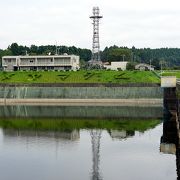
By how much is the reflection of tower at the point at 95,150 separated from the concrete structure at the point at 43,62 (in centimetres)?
6144

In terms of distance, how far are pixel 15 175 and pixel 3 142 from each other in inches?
505

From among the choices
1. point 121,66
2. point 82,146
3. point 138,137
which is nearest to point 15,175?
point 82,146

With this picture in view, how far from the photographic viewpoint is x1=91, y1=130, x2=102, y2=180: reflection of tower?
30053mm

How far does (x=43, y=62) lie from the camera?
110m

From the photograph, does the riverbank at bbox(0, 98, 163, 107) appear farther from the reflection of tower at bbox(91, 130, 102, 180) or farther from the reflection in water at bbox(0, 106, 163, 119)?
the reflection of tower at bbox(91, 130, 102, 180)

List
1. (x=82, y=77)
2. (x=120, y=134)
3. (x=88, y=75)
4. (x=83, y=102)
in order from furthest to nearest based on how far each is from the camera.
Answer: (x=88, y=75) < (x=82, y=77) < (x=83, y=102) < (x=120, y=134)

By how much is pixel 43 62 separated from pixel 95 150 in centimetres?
7357

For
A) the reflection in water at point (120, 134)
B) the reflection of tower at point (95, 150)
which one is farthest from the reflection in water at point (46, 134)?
the reflection in water at point (120, 134)

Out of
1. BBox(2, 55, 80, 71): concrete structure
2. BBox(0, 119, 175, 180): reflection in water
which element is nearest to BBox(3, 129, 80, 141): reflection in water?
BBox(0, 119, 175, 180): reflection in water

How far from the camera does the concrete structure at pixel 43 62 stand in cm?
10894

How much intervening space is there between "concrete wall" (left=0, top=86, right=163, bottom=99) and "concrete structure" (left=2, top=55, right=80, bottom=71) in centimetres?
2922

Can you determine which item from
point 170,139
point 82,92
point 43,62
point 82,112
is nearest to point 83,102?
point 82,92

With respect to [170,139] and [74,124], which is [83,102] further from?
[170,139]

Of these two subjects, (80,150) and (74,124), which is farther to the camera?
(74,124)
